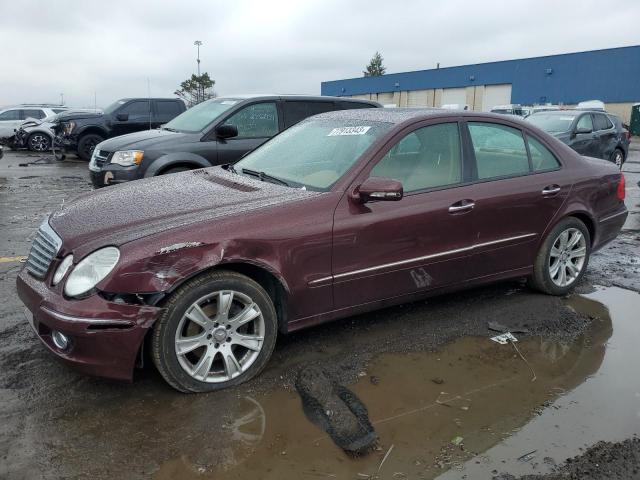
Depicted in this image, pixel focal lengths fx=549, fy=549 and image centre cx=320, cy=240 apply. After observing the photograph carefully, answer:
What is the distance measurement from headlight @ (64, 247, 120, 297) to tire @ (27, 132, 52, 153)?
18.9m

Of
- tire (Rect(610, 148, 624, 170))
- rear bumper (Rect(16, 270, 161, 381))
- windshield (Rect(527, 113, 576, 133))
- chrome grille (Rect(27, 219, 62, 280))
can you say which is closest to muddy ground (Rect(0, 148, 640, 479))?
rear bumper (Rect(16, 270, 161, 381))

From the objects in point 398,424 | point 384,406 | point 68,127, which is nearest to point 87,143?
point 68,127

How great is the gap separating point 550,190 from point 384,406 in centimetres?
249

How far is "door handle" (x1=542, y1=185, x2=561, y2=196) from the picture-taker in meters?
4.45

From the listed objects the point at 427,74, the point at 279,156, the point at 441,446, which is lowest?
the point at 441,446

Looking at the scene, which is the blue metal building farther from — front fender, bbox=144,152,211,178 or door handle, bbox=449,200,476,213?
door handle, bbox=449,200,476,213

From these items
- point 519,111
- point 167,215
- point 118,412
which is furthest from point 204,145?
point 519,111

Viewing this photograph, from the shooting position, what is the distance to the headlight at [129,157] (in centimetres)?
694

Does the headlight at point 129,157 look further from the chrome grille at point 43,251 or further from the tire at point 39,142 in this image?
the tire at point 39,142

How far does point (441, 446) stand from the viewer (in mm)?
2703

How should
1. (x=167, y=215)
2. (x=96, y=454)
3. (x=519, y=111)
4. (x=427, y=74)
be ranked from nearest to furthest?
(x=96, y=454)
(x=167, y=215)
(x=519, y=111)
(x=427, y=74)

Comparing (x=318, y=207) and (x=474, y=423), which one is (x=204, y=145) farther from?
(x=474, y=423)

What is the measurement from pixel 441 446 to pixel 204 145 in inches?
213

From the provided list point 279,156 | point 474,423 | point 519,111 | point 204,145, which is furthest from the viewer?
point 519,111
